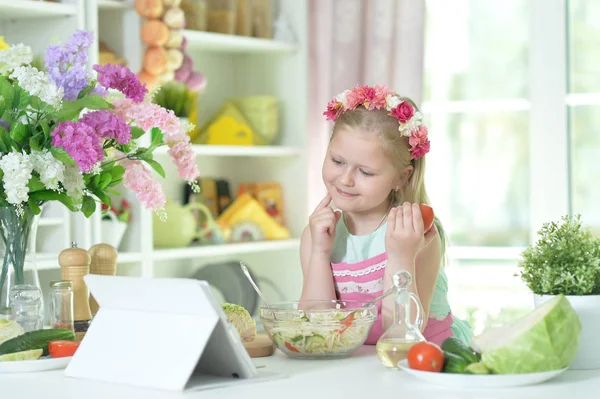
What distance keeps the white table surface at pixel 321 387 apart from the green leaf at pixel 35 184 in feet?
1.08

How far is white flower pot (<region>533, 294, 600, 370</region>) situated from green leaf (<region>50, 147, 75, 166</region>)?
823 mm

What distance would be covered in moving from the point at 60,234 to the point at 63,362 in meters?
1.60

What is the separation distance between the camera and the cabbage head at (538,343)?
4.29 ft

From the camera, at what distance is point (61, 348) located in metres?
1.57

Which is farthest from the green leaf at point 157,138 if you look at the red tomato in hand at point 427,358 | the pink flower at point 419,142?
the red tomato in hand at point 427,358

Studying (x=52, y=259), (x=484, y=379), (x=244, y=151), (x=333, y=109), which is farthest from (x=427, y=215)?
(x=244, y=151)

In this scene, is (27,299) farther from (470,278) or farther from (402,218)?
(470,278)

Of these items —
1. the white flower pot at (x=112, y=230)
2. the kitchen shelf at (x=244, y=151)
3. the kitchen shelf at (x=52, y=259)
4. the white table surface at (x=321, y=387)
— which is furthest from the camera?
the kitchen shelf at (x=244, y=151)

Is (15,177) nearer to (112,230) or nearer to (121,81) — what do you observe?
(121,81)

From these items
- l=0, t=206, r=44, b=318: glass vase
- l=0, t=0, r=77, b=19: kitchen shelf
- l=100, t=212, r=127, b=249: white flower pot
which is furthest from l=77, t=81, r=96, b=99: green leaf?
l=100, t=212, r=127, b=249: white flower pot

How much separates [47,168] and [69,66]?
21 centimetres

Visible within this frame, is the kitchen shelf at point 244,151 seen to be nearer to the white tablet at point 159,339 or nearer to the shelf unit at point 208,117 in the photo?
the shelf unit at point 208,117

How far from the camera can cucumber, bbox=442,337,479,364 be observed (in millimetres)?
1341

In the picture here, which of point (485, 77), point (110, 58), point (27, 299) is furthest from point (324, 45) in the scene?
point (27, 299)
